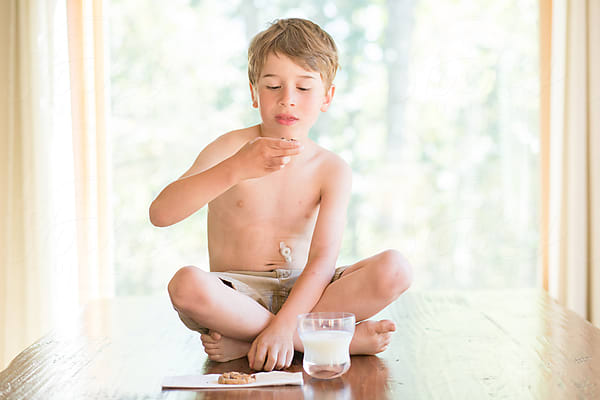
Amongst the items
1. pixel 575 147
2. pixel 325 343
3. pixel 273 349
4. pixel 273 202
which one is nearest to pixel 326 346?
pixel 325 343

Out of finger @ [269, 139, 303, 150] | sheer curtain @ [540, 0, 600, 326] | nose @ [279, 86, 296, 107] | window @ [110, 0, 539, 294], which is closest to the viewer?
finger @ [269, 139, 303, 150]

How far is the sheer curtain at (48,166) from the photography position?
223 centimetres

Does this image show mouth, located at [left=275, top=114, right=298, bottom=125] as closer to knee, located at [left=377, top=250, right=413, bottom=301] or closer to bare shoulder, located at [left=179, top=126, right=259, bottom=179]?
bare shoulder, located at [left=179, top=126, right=259, bottom=179]

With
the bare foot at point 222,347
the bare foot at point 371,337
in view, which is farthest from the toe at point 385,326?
the bare foot at point 222,347

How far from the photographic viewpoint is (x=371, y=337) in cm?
128

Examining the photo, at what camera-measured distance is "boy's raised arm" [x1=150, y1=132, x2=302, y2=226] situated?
3.96 ft

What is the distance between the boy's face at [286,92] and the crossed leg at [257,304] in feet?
1.14

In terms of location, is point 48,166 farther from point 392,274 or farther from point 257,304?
point 392,274

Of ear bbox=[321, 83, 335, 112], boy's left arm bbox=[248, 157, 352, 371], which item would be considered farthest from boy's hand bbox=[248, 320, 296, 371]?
ear bbox=[321, 83, 335, 112]

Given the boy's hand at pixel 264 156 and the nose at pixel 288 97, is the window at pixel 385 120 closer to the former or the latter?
the nose at pixel 288 97

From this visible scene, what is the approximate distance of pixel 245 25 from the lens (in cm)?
251

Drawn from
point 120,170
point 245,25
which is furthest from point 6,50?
point 245,25

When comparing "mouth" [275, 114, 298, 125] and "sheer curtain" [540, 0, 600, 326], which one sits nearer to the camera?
"mouth" [275, 114, 298, 125]

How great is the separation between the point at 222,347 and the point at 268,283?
192 millimetres
